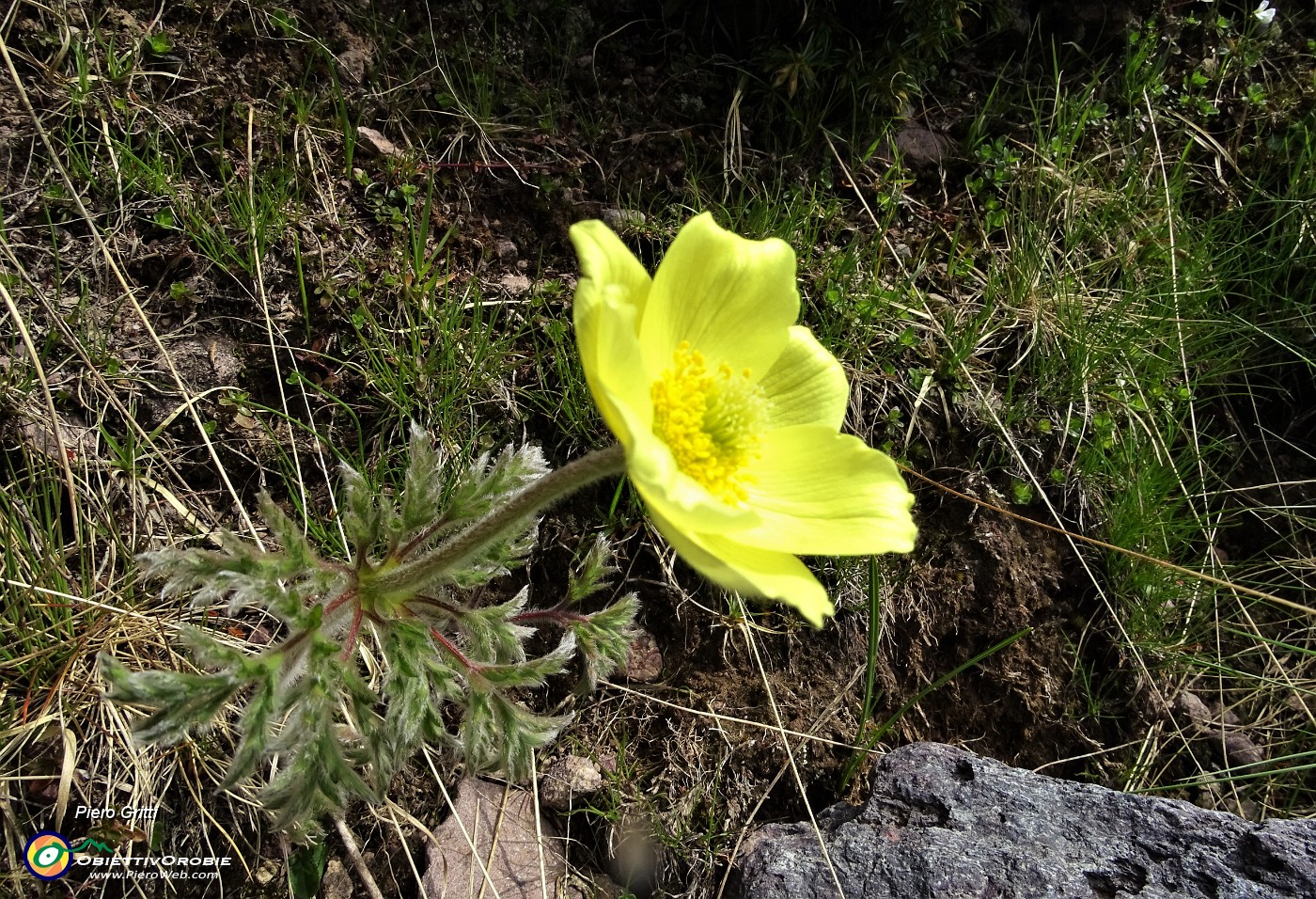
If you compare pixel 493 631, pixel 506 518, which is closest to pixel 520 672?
pixel 493 631

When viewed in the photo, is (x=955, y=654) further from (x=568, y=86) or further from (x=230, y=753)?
(x=568, y=86)

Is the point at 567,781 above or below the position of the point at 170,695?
below

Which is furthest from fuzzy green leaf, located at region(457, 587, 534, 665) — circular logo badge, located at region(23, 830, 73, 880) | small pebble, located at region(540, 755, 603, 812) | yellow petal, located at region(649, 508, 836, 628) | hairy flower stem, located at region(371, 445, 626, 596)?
circular logo badge, located at region(23, 830, 73, 880)

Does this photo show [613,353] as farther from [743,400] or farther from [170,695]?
[170,695]

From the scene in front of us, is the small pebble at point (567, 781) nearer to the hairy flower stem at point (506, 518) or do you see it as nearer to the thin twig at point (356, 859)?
the thin twig at point (356, 859)

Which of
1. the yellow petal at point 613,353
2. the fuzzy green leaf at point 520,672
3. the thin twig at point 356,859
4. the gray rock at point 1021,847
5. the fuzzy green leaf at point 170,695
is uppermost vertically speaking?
the yellow petal at point 613,353

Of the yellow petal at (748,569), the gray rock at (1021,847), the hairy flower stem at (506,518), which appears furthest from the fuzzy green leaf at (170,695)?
the gray rock at (1021,847)
